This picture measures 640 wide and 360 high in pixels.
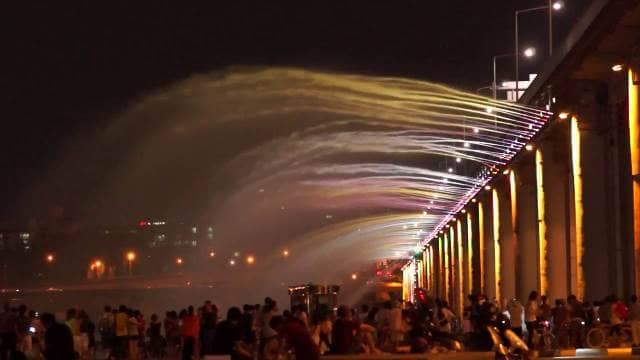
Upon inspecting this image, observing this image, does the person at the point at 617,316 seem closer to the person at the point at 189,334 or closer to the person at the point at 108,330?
the person at the point at 189,334

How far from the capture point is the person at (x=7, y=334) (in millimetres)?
34125

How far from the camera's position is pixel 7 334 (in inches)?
1355

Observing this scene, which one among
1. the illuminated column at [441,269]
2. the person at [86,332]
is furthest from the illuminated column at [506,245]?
the illuminated column at [441,269]

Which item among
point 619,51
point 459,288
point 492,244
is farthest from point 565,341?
point 459,288

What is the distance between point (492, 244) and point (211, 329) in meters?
52.6

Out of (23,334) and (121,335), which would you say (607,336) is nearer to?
(121,335)

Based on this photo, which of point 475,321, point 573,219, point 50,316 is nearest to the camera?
point 50,316

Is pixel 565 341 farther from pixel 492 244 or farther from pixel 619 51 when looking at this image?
pixel 492 244

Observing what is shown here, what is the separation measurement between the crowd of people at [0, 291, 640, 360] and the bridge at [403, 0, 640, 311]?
17.7 ft

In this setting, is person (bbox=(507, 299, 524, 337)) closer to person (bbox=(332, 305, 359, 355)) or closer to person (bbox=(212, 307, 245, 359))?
person (bbox=(332, 305, 359, 355))

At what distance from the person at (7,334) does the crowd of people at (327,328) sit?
0.08 ft

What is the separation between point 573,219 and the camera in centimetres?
5334

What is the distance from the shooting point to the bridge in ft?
140

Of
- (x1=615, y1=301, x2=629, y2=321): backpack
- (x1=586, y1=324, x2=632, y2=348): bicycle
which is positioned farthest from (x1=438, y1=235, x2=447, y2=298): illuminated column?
(x1=586, y1=324, x2=632, y2=348): bicycle
